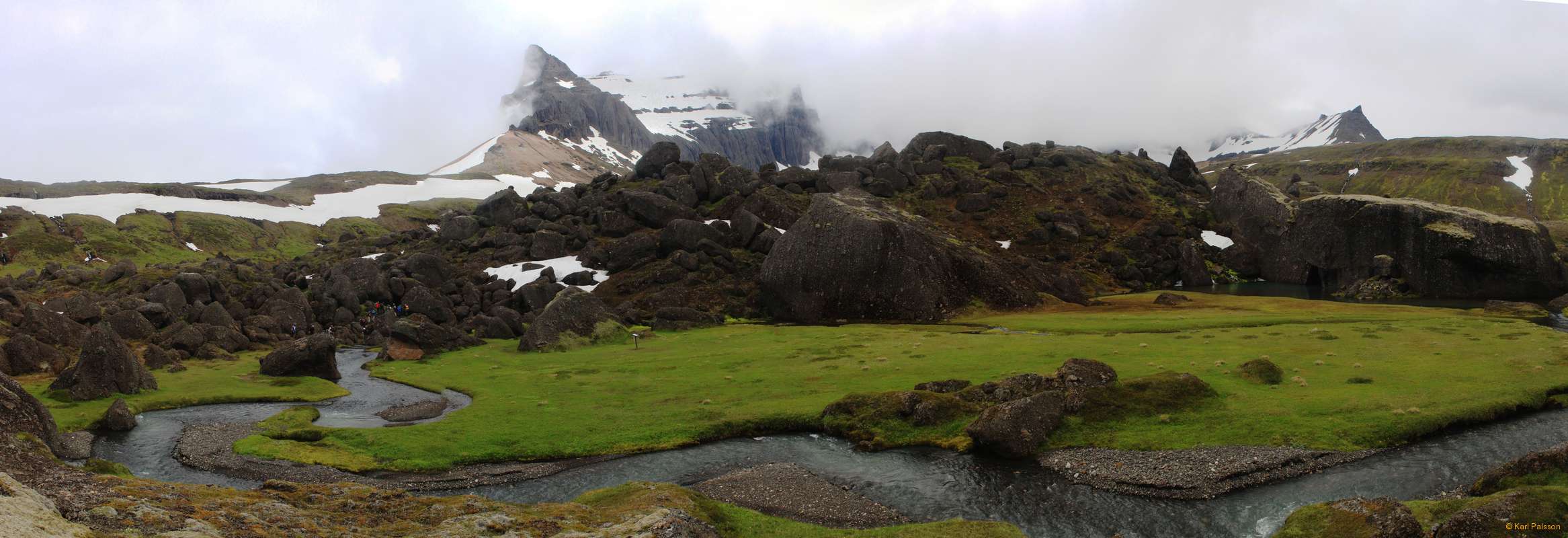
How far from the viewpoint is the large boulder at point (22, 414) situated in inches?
1151

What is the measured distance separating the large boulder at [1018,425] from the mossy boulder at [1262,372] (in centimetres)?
1197

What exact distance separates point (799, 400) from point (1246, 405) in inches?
868

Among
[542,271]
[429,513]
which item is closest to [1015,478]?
[429,513]

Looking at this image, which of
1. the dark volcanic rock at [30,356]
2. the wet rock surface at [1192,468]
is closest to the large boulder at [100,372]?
the dark volcanic rock at [30,356]

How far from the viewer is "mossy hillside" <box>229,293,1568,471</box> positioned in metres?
34.1

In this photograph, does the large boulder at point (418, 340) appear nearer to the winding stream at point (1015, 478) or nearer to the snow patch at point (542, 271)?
the winding stream at point (1015, 478)

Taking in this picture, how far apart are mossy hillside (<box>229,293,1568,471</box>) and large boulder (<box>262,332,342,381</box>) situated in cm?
430

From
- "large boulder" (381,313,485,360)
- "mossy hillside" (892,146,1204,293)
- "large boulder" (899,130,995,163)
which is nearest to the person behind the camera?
"large boulder" (381,313,485,360)

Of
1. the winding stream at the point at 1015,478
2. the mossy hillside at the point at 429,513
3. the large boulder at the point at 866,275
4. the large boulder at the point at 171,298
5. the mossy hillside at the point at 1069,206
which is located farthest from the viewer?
the mossy hillside at the point at 1069,206

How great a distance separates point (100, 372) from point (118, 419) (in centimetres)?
727

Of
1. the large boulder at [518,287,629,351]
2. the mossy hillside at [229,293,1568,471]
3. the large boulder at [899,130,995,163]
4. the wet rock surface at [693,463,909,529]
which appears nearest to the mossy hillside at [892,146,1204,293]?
the large boulder at [899,130,995,163]

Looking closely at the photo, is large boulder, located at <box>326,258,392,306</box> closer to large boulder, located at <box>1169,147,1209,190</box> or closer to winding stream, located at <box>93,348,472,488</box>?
winding stream, located at <box>93,348,472,488</box>

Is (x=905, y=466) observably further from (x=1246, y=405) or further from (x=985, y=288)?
(x=985, y=288)

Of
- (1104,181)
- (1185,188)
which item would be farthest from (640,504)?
(1185,188)
